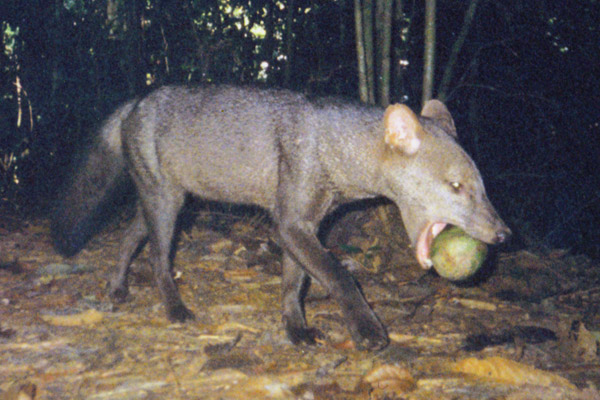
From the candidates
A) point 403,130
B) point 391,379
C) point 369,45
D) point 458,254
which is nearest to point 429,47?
point 369,45

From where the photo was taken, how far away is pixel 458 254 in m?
3.66

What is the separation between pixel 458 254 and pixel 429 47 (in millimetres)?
2202

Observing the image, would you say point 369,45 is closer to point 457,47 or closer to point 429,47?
point 429,47

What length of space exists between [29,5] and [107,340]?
478cm

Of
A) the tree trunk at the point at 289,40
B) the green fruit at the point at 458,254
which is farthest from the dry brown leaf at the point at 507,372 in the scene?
the tree trunk at the point at 289,40

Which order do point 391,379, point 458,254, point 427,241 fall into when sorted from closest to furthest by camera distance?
point 391,379 → point 458,254 → point 427,241

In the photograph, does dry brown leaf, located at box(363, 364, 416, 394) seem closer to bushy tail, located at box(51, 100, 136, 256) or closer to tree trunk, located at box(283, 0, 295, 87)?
bushy tail, located at box(51, 100, 136, 256)

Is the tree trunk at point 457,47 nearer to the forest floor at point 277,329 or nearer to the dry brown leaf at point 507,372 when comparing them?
the forest floor at point 277,329

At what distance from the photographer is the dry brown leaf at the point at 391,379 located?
2969 mm

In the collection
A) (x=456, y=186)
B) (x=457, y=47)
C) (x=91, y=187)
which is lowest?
(x=91, y=187)

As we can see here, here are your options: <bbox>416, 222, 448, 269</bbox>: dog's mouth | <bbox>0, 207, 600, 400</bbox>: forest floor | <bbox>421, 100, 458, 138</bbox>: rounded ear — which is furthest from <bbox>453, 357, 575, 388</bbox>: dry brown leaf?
<bbox>421, 100, 458, 138</bbox>: rounded ear

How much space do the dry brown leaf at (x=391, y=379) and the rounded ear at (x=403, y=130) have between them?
4.73 ft

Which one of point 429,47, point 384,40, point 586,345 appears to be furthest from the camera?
point 384,40

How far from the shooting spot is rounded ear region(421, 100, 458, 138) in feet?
13.4
